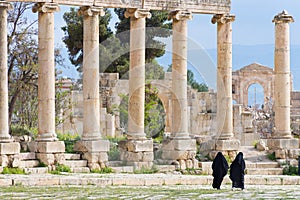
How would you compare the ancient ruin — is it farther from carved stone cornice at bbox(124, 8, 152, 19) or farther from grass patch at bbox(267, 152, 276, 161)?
grass patch at bbox(267, 152, 276, 161)

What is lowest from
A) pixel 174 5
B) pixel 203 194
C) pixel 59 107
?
pixel 203 194

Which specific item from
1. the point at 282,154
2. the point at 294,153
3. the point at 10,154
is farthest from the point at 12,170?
the point at 294,153

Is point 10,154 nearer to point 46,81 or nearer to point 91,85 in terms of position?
point 46,81

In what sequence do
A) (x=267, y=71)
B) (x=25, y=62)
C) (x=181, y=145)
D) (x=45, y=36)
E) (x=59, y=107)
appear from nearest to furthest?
(x=45, y=36)
(x=181, y=145)
(x=25, y=62)
(x=59, y=107)
(x=267, y=71)

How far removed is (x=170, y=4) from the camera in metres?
37.1

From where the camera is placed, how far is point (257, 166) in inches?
1468

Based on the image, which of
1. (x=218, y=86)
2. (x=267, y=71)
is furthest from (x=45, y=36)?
(x=267, y=71)

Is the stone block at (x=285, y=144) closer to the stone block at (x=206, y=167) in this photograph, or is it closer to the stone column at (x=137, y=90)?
the stone block at (x=206, y=167)

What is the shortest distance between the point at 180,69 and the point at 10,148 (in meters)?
8.98

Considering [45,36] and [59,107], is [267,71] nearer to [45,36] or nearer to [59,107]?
[59,107]

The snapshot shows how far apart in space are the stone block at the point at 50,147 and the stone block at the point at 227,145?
7.85m

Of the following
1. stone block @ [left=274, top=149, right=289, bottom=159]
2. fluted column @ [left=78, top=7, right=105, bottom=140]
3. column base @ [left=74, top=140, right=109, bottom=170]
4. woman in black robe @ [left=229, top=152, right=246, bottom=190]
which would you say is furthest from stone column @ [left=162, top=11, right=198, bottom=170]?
woman in black robe @ [left=229, top=152, right=246, bottom=190]

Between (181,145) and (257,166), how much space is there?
3.71 meters

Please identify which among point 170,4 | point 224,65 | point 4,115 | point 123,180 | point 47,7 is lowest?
point 123,180
